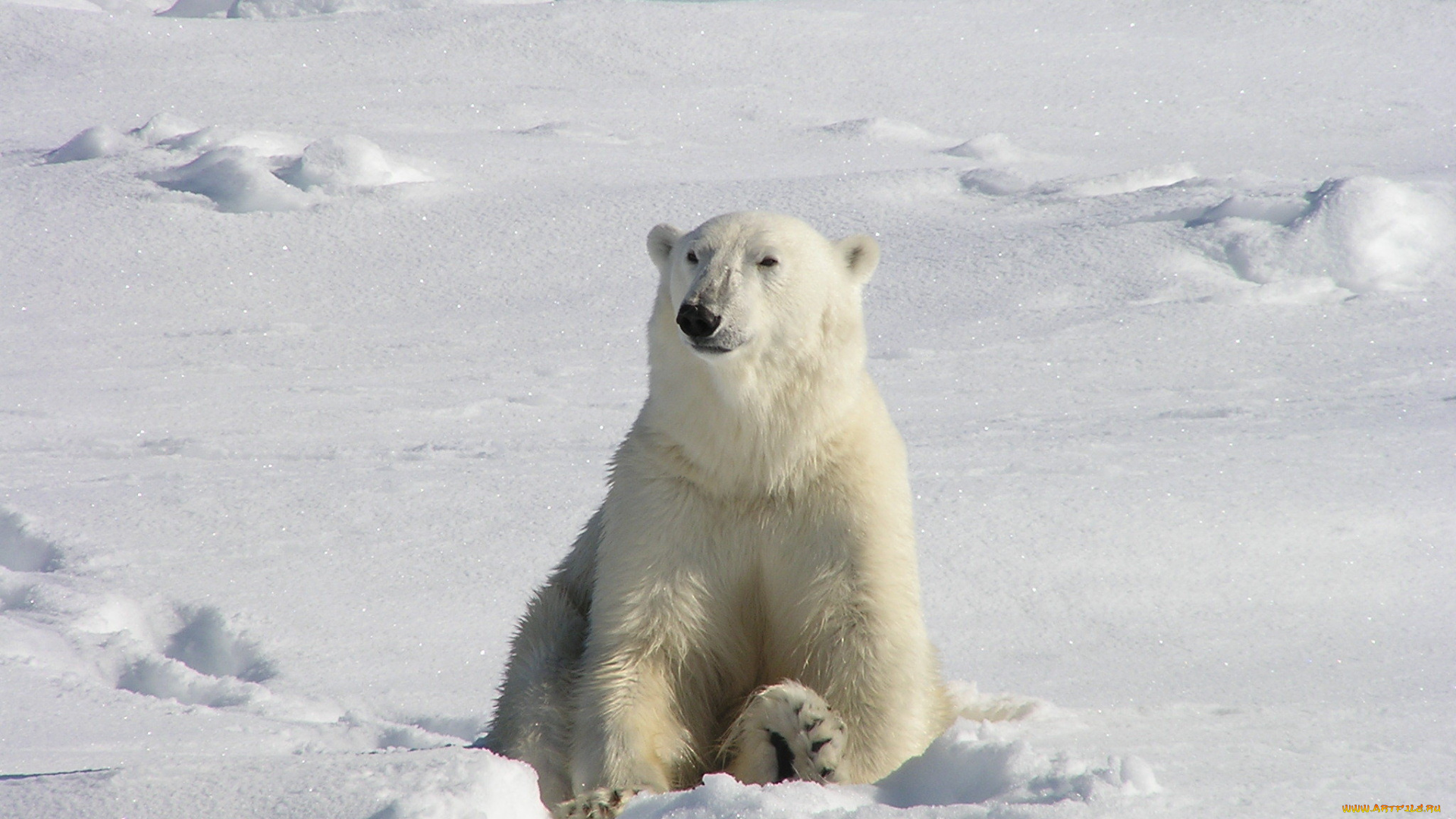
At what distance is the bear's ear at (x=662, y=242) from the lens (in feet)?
8.63

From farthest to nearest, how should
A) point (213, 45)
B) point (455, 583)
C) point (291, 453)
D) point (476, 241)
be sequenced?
point (213, 45)
point (476, 241)
point (291, 453)
point (455, 583)

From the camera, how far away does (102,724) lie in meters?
2.81

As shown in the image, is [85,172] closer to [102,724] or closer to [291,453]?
[291,453]

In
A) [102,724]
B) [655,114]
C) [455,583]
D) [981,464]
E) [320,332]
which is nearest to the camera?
[102,724]

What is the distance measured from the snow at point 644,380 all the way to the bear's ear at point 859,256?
0.98 meters

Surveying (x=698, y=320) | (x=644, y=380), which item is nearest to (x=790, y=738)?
(x=698, y=320)

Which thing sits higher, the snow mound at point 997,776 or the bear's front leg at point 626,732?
the snow mound at point 997,776

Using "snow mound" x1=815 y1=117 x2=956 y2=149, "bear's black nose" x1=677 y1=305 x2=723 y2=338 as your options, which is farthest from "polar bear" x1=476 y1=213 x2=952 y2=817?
"snow mound" x1=815 y1=117 x2=956 y2=149

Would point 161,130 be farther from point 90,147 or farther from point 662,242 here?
point 662,242

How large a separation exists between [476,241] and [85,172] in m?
2.88

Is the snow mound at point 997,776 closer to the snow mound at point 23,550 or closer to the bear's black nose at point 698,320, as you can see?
the bear's black nose at point 698,320

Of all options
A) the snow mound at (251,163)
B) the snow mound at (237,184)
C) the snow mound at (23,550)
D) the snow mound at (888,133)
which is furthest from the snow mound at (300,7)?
the snow mound at (23,550)

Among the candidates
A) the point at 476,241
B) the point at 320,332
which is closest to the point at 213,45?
the point at 476,241

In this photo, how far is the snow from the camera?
99.6 inches
